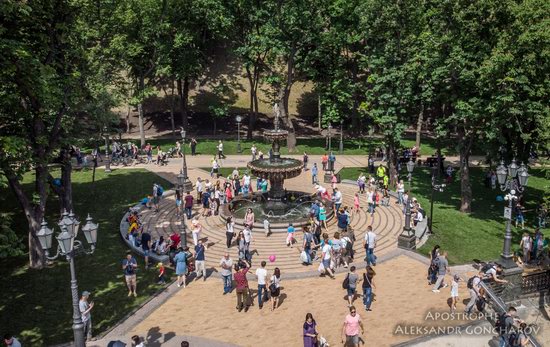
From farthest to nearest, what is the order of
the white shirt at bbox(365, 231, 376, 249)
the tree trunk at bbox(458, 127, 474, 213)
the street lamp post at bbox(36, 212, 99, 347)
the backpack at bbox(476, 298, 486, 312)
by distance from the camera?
the tree trunk at bbox(458, 127, 474, 213), the white shirt at bbox(365, 231, 376, 249), the backpack at bbox(476, 298, 486, 312), the street lamp post at bbox(36, 212, 99, 347)

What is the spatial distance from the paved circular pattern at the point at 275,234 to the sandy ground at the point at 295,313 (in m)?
2.37

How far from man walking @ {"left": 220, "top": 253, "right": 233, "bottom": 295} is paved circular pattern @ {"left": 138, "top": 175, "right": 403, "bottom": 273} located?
9.01ft

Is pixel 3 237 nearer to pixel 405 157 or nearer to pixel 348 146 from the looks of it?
pixel 405 157

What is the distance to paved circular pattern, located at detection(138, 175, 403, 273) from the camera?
71.7 ft

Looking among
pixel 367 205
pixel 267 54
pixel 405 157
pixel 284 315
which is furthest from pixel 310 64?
pixel 284 315

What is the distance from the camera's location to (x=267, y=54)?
50.5 metres

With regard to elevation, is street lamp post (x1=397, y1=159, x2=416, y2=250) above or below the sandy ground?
above

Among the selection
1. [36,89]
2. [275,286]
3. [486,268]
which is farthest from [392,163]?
[36,89]

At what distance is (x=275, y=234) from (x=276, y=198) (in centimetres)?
362

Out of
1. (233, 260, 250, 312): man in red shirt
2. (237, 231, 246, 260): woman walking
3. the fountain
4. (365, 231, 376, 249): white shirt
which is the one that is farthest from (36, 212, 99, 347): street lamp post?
the fountain

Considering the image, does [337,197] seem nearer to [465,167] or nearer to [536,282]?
[465,167]

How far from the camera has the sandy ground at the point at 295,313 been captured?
607 inches

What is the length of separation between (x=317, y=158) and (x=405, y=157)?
26.7 feet

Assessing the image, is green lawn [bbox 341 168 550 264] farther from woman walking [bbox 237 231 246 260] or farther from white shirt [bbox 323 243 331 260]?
woman walking [bbox 237 231 246 260]
